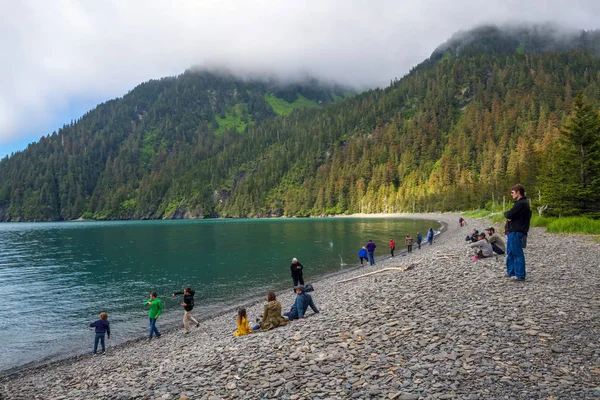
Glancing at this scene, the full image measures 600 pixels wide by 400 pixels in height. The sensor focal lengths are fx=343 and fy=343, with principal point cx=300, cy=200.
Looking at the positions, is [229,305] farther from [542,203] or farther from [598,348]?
[542,203]

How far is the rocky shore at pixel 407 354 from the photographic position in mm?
7242

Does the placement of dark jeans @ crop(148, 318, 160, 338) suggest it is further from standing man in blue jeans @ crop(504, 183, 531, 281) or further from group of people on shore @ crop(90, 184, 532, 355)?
standing man in blue jeans @ crop(504, 183, 531, 281)

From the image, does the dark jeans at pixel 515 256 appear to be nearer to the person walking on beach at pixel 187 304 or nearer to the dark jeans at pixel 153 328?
the person walking on beach at pixel 187 304

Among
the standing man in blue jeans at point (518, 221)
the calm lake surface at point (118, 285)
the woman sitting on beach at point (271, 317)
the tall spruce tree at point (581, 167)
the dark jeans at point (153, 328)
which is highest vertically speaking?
the tall spruce tree at point (581, 167)

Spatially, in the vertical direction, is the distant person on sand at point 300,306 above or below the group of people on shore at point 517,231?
below

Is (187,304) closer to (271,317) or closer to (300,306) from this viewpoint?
(271,317)

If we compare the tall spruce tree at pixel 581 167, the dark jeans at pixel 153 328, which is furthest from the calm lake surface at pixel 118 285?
the tall spruce tree at pixel 581 167

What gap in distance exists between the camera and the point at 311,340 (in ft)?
38.4

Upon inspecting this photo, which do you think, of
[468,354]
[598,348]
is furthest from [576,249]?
[468,354]

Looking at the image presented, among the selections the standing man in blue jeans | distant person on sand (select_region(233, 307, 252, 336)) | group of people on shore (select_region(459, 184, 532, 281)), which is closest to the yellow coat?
distant person on sand (select_region(233, 307, 252, 336))

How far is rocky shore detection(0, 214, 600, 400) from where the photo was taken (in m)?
7.24

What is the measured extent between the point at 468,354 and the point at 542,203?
4358 cm

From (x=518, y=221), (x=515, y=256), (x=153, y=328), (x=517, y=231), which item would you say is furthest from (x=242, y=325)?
(x=518, y=221)

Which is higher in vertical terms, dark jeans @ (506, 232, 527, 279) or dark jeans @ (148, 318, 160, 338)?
dark jeans @ (506, 232, 527, 279)
